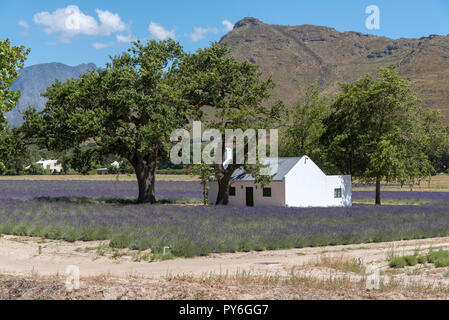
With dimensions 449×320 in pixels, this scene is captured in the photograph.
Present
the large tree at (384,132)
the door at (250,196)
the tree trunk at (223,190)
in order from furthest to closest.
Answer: the large tree at (384,132)
the door at (250,196)
the tree trunk at (223,190)

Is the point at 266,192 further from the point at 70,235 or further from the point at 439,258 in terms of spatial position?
the point at 439,258

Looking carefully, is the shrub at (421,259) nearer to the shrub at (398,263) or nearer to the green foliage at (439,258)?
the green foliage at (439,258)

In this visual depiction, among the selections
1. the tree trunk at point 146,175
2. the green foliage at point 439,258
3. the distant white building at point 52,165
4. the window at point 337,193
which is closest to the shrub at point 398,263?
the green foliage at point 439,258

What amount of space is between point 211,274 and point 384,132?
31.9 meters

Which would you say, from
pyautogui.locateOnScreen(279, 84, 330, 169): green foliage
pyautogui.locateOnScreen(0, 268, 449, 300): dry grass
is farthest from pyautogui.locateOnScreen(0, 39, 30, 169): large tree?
pyautogui.locateOnScreen(279, 84, 330, 169): green foliage

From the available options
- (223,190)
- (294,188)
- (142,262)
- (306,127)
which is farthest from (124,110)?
(306,127)

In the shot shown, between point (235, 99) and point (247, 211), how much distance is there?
908 centimetres

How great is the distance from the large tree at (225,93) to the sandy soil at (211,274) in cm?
1507

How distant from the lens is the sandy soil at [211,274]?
8.83 meters

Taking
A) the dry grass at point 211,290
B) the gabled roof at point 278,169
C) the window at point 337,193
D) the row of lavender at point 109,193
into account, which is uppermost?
the gabled roof at point 278,169

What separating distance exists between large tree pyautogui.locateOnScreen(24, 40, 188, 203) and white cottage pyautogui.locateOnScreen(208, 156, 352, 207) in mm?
6381

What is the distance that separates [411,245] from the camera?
19781mm
